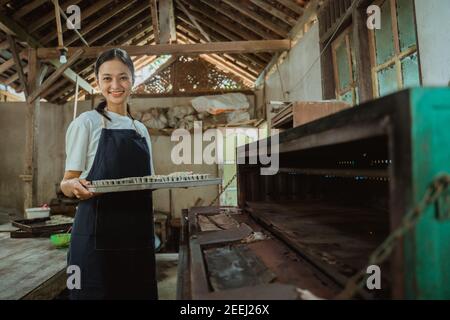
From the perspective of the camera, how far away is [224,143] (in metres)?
10.5

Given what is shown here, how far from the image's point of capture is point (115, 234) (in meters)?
2.16

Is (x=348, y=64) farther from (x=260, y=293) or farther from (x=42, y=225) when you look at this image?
(x=42, y=225)

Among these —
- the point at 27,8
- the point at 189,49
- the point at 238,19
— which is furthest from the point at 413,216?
the point at 27,8

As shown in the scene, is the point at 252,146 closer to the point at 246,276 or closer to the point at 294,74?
the point at 246,276

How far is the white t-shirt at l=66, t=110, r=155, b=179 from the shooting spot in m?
2.10

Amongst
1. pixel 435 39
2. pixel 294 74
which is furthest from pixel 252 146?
pixel 294 74

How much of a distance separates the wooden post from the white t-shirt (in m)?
6.14

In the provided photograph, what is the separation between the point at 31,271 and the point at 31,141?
504 centimetres

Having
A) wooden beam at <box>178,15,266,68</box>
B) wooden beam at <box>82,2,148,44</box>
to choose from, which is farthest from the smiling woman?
wooden beam at <box>178,15,266,68</box>

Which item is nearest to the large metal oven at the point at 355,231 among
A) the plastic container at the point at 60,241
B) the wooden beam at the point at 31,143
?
the plastic container at the point at 60,241

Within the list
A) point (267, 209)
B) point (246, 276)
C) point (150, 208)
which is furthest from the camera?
point (267, 209)

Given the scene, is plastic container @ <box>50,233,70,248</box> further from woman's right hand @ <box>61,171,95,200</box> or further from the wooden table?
woman's right hand @ <box>61,171,95,200</box>

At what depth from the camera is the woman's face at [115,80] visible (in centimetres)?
228

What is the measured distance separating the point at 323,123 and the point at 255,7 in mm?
7174
